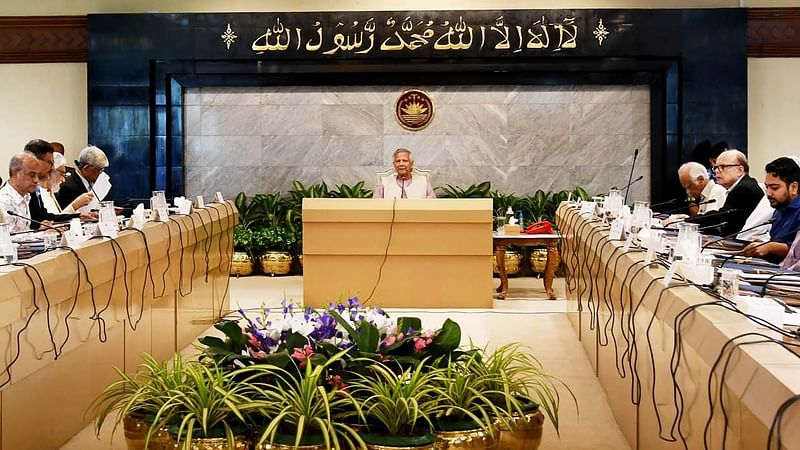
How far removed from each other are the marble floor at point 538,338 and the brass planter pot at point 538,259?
0.49 feet

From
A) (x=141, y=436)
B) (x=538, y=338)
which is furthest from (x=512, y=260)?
(x=141, y=436)

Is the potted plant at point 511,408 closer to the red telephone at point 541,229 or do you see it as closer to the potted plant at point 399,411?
the potted plant at point 399,411

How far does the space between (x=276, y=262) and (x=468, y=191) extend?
2191mm

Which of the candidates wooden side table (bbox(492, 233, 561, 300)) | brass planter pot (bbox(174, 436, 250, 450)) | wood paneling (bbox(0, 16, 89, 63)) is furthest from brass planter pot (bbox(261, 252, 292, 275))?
brass planter pot (bbox(174, 436, 250, 450))

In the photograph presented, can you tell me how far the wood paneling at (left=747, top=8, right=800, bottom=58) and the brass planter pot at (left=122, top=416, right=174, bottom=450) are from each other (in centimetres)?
944

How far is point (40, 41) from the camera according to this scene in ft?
37.3

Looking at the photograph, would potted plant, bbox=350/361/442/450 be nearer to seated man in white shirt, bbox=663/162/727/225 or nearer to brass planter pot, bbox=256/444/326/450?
brass planter pot, bbox=256/444/326/450

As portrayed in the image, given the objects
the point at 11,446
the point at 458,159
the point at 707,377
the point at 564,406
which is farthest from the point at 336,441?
the point at 458,159

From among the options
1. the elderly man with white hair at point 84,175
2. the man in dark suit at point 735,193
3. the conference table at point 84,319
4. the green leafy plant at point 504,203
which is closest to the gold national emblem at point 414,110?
the green leafy plant at point 504,203

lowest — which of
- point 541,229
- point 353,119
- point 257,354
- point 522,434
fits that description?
point 522,434

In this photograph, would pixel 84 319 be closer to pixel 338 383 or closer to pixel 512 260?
pixel 338 383

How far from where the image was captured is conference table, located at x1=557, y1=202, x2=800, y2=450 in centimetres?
234

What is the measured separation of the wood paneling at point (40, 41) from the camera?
11.3m

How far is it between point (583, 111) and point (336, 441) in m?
8.80
